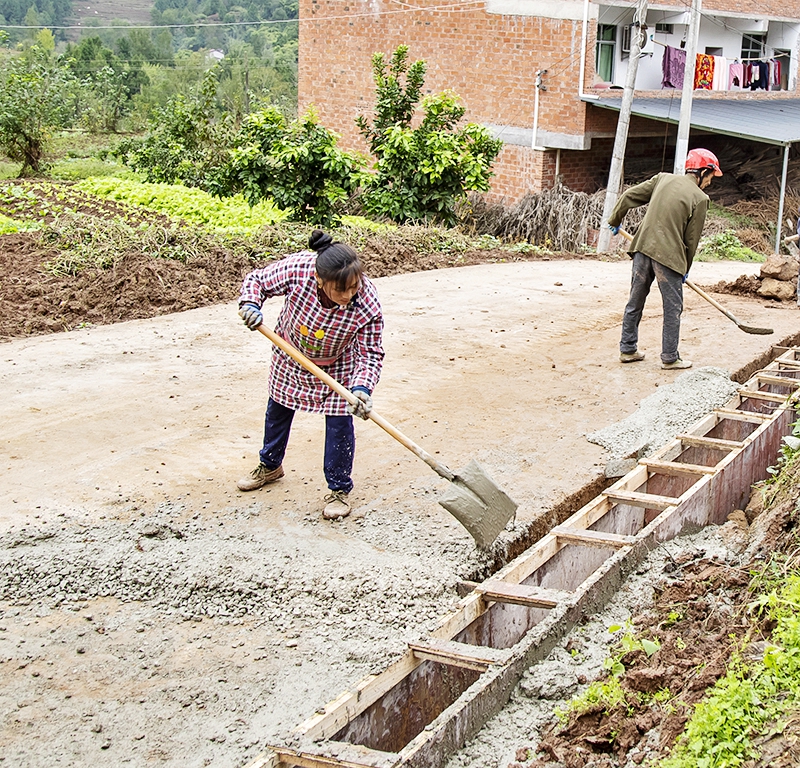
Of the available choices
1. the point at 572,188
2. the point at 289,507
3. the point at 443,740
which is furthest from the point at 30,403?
the point at 572,188

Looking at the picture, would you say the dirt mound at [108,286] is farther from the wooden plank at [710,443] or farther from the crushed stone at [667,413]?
the wooden plank at [710,443]

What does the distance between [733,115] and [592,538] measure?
1784 cm

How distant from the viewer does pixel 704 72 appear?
2336 cm

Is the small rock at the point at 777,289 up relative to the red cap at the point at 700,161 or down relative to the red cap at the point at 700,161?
down

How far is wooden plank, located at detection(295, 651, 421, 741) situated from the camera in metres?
3.35

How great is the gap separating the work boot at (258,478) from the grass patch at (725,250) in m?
12.1

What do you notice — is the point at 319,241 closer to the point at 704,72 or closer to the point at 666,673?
the point at 666,673

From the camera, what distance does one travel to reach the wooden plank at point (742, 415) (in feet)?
22.3

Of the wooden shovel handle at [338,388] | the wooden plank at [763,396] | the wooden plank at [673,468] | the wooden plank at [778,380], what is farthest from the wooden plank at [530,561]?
the wooden plank at [778,380]

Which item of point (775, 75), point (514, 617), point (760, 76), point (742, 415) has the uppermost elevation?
point (775, 75)

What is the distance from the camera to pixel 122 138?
27516mm

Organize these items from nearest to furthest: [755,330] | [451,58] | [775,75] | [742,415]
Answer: [742,415]
[755,330]
[451,58]
[775,75]

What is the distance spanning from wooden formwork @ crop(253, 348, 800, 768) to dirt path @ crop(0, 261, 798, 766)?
0.72ft

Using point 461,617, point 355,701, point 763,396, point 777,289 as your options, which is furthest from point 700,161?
point 355,701
